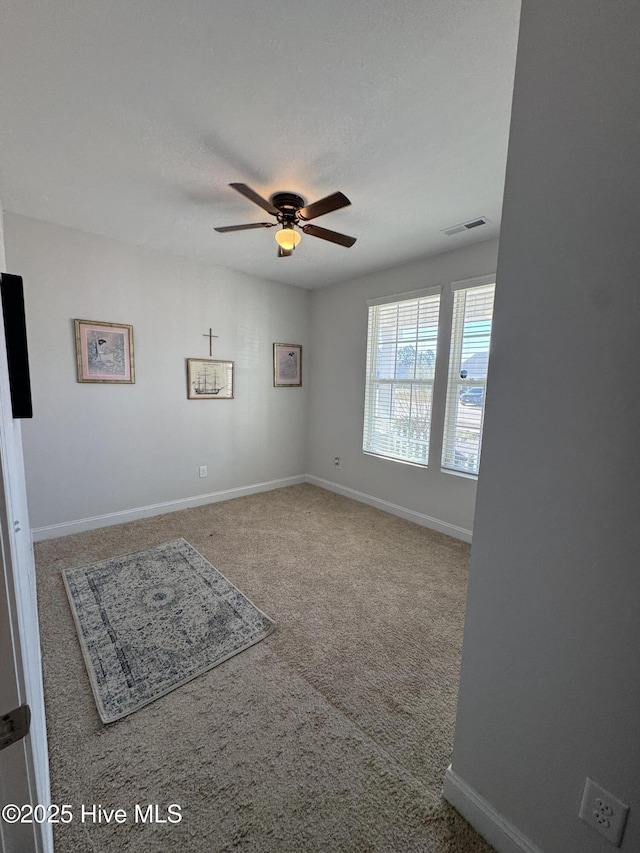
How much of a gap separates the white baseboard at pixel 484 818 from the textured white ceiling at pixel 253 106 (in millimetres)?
2588

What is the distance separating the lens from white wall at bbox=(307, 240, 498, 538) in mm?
3156

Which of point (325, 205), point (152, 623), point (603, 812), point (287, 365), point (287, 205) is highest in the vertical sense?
point (287, 205)

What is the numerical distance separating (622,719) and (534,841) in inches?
21.7

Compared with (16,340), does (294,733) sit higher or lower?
lower

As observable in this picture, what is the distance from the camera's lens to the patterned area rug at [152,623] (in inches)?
65.1

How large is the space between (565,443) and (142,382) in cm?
340

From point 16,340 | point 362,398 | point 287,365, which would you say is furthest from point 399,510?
point 16,340

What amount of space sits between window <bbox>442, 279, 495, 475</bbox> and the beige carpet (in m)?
1.13

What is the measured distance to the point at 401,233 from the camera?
2771 millimetres

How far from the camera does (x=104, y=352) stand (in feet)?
10.1

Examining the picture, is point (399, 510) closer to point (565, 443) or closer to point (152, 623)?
point (152, 623)

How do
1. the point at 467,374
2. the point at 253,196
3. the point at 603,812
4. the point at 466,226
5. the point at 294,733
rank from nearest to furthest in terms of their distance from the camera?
1. the point at 603,812
2. the point at 294,733
3. the point at 253,196
4. the point at 466,226
5. the point at 467,374

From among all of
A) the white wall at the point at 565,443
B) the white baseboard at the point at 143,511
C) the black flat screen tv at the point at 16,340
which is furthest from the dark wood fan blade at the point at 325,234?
the white baseboard at the point at 143,511

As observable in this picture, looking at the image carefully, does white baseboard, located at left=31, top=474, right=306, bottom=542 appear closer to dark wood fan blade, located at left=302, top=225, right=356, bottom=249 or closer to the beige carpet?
the beige carpet
